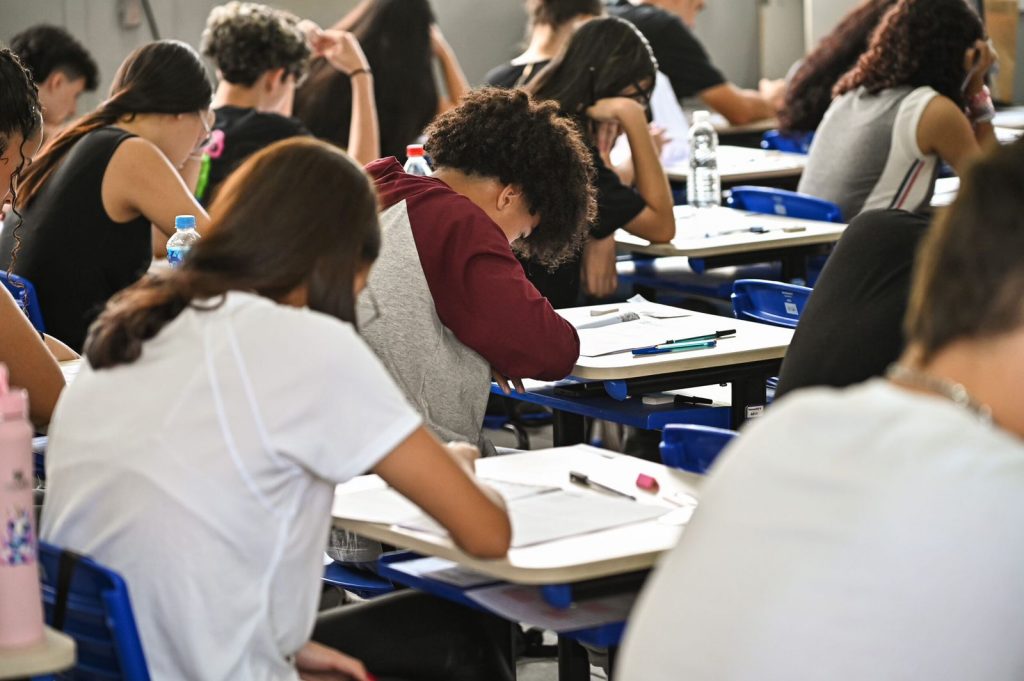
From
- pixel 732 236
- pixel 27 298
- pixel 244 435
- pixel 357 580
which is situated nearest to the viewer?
pixel 244 435

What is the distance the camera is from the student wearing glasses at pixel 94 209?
3617 millimetres

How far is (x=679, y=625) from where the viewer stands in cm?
126

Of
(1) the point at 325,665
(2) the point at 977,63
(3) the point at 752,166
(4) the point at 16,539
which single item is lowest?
(3) the point at 752,166

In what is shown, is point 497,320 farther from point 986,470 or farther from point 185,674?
point 986,470

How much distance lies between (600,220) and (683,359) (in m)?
1.27

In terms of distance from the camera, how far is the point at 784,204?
4.75 meters

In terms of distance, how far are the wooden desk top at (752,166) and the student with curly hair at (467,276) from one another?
2.77m

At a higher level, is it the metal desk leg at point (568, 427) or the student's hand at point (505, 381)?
the student's hand at point (505, 381)

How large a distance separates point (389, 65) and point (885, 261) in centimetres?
397

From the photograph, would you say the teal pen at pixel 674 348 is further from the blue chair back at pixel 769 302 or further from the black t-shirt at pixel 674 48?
the black t-shirt at pixel 674 48

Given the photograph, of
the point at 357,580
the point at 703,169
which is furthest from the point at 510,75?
the point at 357,580

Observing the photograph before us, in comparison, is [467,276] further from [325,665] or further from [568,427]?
[325,665]

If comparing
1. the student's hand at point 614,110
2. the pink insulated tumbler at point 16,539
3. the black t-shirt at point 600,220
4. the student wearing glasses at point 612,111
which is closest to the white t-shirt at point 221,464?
the pink insulated tumbler at point 16,539

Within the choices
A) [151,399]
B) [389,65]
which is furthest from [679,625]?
[389,65]
